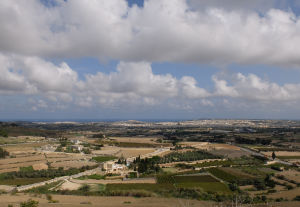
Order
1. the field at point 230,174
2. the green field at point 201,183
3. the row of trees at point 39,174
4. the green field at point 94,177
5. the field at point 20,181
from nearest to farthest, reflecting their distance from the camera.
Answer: the green field at point 201,183 → the field at point 20,181 → the field at point 230,174 → the green field at point 94,177 → the row of trees at point 39,174

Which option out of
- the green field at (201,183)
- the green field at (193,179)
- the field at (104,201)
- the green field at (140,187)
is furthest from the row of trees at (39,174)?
the green field at (201,183)

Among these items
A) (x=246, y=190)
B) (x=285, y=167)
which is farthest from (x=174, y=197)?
(x=285, y=167)

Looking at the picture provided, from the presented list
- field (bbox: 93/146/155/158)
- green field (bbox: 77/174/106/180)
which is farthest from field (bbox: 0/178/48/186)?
field (bbox: 93/146/155/158)

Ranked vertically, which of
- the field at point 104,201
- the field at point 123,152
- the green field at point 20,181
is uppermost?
the field at point 104,201

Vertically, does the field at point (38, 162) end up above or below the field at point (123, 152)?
above

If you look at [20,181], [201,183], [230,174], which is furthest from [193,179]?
[20,181]

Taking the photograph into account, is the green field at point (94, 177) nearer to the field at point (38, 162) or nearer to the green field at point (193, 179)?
the field at point (38, 162)

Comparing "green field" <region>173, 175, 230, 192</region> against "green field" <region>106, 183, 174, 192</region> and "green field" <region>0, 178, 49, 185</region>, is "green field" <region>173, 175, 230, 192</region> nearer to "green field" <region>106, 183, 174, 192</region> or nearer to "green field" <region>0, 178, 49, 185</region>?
"green field" <region>106, 183, 174, 192</region>

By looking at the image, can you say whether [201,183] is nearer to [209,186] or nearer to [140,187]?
[209,186]

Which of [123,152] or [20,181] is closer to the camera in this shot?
[20,181]

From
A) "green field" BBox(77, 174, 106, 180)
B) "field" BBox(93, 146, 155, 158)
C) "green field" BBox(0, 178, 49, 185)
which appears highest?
"green field" BBox(0, 178, 49, 185)

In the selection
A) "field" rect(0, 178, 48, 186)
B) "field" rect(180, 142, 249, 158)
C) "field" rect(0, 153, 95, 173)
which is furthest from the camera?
"field" rect(180, 142, 249, 158)
